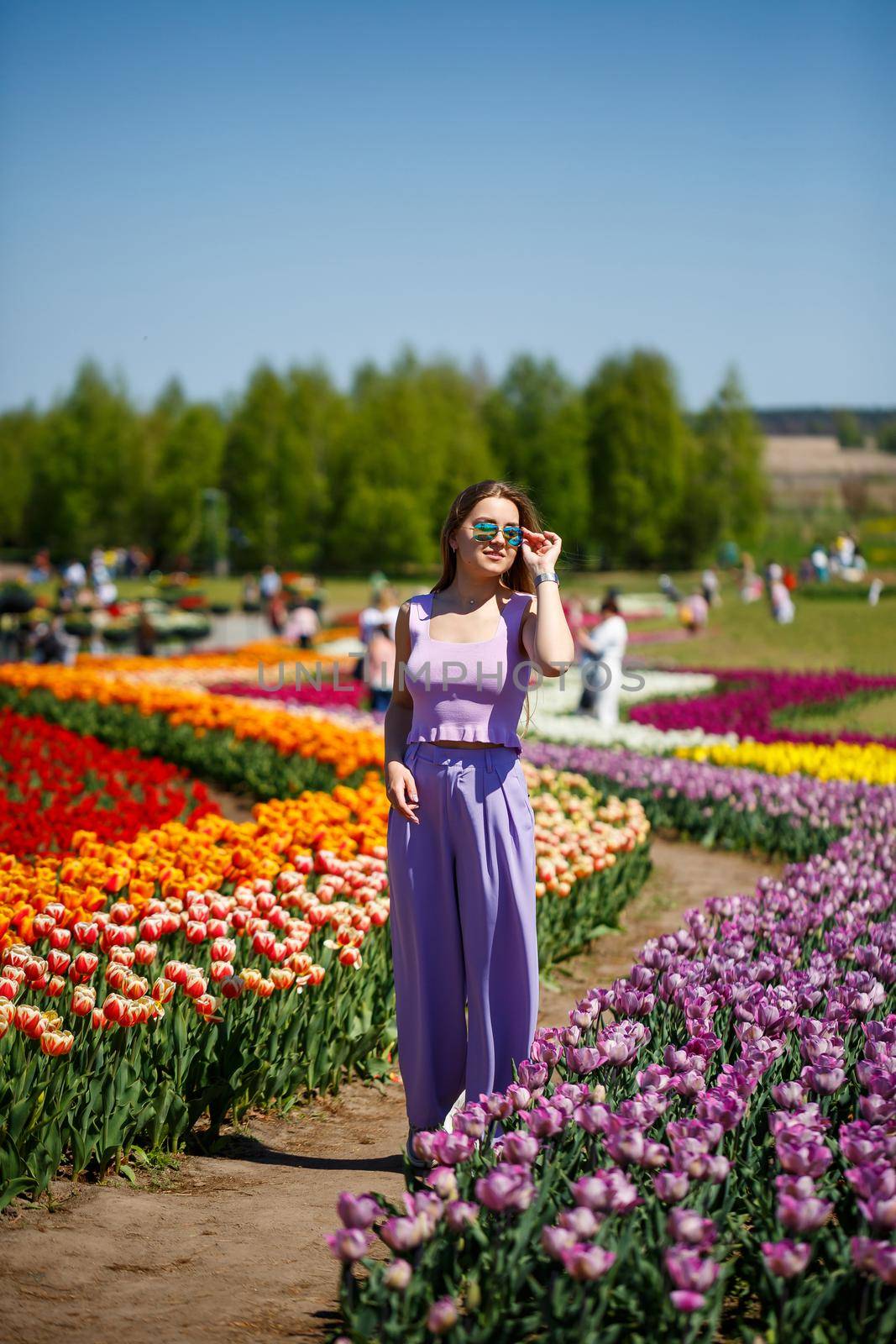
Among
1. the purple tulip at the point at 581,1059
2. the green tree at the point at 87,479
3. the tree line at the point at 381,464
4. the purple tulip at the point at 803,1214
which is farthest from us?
the green tree at the point at 87,479

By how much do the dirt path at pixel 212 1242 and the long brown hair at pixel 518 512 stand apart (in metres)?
1.47

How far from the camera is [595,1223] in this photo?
2324 mm

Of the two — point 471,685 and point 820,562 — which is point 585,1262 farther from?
point 820,562

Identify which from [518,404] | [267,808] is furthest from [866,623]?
[518,404]

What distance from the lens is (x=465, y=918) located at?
347 centimetres

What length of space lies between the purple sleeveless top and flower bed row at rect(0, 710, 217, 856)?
9.80 ft

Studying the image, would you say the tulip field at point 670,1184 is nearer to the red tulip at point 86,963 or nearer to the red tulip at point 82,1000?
the red tulip at point 82,1000

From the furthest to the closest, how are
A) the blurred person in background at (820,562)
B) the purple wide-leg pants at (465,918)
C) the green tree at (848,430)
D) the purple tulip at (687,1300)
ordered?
the blurred person in background at (820,562), the green tree at (848,430), the purple wide-leg pants at (465,918), the purple tulip at (687,1300)

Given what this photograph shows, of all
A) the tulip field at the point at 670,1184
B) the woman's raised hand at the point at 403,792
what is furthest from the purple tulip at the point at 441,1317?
the woman's raised hand at the point at 403,792

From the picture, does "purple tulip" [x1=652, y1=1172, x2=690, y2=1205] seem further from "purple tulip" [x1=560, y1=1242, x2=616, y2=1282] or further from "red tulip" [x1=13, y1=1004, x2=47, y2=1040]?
"red tulip" [x1=13, y1=1004, x2=47, y2=1040]

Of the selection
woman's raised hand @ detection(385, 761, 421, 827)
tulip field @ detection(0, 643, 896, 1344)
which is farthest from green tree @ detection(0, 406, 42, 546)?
woman's raised hand @ detection(385, 761, 421, 827)

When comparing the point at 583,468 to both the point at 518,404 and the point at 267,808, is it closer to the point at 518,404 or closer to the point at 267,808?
the point at 518,404

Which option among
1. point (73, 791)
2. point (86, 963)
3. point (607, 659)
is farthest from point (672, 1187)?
point (607, 659)

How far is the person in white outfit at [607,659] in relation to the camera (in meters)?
12.6
